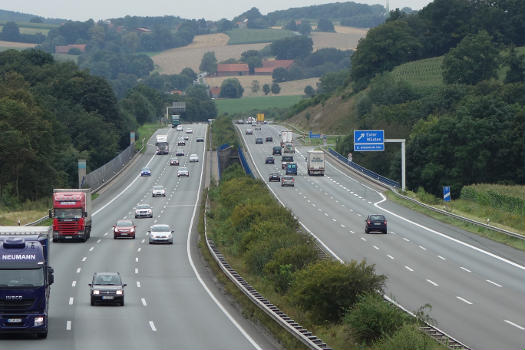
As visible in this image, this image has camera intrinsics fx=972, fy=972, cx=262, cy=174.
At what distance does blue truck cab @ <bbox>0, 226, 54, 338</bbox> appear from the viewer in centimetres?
2856

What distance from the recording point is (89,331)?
1222 inches

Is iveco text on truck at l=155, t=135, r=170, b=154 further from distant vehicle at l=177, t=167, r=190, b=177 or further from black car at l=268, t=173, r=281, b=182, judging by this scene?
black car at l=268, t=173, r=281, b=182

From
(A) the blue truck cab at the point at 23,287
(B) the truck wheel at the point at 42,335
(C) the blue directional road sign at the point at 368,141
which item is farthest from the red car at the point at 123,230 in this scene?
(C) the blue directional road sign at the point at 368,141

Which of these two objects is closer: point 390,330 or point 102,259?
point 390,330

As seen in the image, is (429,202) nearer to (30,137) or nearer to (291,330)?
(30,137)

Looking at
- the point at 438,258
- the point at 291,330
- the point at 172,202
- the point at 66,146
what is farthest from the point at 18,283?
the point at 66,146

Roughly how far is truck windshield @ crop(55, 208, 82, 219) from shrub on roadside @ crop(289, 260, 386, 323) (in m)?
32.1

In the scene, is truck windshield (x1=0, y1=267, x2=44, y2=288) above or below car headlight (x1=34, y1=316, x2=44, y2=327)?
above

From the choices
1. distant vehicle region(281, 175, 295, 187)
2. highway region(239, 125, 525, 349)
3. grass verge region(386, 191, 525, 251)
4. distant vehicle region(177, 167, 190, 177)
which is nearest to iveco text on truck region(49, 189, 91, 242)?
highway region(239, 125, 525, 349)

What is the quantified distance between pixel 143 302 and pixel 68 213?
970 inches

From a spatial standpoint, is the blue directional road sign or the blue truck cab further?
the blue directional road sign

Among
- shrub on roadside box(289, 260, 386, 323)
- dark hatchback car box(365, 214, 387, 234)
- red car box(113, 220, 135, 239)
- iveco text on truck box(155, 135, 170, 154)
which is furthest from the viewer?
iveco text on truck box(155, 135, 170, 154)

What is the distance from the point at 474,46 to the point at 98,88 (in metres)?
70.4

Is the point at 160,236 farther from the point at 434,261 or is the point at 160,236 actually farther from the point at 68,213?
the point at 434,261
